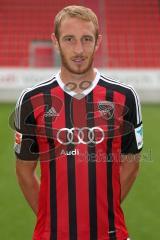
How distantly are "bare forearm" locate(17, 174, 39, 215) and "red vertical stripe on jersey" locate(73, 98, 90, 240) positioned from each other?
30cm

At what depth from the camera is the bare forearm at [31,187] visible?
2.23 metres

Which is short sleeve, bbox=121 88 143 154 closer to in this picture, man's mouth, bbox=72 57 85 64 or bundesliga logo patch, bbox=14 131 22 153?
man's mouth, bbox=72 57 85 64

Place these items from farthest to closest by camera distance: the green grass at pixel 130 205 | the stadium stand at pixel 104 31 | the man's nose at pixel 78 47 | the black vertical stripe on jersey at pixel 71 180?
the stadium stand at pixel 104 31
the green grass at pixel 130 205
the black vertical stripe on jersey at pixel 71 180
the man's nose at pixel 78 47

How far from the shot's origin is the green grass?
176 inches

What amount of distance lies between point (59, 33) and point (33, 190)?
80cm

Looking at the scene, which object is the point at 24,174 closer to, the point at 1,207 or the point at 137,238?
the point at 137,238

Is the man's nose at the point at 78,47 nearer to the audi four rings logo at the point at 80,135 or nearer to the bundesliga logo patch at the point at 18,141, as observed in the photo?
the audi four rings logo at the point at 80,135

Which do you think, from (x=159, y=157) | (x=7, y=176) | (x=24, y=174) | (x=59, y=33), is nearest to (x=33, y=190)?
(x=24, y=174)

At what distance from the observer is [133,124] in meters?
2.11

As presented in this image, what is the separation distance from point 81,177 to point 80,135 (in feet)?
0.60

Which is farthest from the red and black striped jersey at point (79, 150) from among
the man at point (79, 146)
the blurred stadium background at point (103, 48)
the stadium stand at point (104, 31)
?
the stadium stand at point (104, 31)

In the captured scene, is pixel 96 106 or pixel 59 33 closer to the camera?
pixel 59 33

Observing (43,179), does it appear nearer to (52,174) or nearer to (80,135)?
(52,174)

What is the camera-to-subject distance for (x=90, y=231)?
6.79ft
